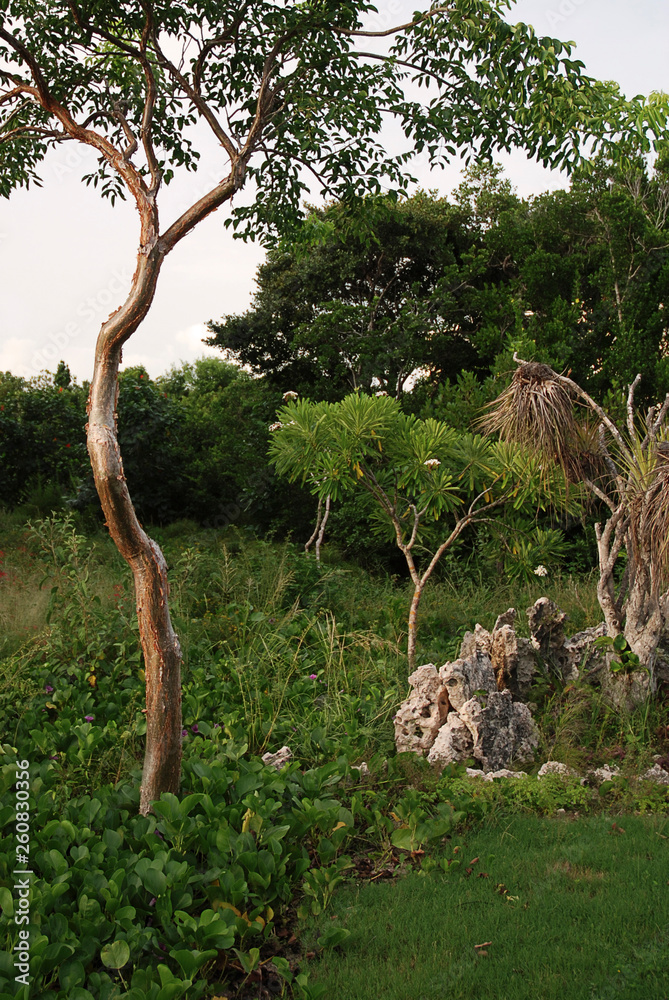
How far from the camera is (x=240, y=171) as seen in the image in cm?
417

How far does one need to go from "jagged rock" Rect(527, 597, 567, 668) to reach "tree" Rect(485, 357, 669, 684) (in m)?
0.33

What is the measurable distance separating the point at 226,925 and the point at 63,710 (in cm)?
225

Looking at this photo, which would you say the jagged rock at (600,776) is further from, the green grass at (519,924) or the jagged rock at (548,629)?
the jagged rock at (548,629)

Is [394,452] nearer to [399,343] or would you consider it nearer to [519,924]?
[519,924]

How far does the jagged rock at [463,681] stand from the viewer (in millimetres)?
4371

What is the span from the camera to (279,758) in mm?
3928

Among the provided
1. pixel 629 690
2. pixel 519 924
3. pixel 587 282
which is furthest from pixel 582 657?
pixel 587 282

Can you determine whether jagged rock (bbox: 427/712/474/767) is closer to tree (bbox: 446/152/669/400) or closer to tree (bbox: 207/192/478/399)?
tree (bbox: 446/152/669/400)

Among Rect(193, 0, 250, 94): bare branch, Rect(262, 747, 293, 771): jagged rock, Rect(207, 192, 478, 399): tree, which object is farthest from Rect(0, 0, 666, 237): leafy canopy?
Rect(207, 192, 478, 399): tree

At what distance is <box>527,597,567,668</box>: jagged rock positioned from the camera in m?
5.11

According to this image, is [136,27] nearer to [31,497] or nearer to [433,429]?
[433,429]

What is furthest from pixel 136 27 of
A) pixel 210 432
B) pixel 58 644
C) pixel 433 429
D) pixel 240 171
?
pixel 210 432

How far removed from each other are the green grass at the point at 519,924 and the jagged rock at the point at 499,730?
0.65 m

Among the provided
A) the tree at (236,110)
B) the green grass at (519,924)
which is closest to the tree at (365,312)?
the tree at (236,110)
